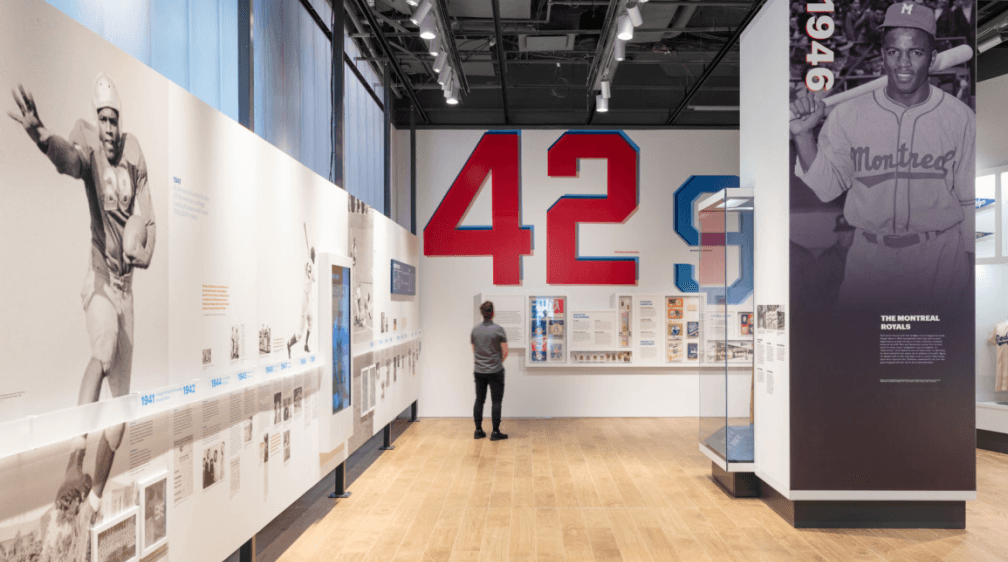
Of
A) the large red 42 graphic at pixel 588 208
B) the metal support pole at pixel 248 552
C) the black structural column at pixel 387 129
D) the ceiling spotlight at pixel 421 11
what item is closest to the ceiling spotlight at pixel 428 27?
the ceiling spotlight at pixel 421 11

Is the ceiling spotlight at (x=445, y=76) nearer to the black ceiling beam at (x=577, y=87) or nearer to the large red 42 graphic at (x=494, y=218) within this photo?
the black ceiling beam at (x=577, y=87)

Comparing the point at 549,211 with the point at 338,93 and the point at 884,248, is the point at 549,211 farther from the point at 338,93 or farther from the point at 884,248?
the point at 884,248

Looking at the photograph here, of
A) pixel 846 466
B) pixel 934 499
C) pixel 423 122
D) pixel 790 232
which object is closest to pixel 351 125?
pixel 423 122

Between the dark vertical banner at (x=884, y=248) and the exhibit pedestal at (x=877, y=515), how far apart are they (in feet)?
0.49

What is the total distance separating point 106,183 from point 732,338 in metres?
4.60

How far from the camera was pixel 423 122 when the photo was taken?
9.72m

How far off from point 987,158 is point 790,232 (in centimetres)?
479

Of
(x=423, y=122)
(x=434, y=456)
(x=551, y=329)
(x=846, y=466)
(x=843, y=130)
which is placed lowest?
(x=434, y=456)

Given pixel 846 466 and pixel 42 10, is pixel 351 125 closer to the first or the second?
pixel 42 10

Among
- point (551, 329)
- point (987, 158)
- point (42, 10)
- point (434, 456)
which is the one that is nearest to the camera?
point (42, 10)

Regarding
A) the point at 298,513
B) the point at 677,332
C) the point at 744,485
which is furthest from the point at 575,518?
the point at 677,332

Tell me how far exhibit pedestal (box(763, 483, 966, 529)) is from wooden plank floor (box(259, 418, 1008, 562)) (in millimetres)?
86

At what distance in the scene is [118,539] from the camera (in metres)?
2.40

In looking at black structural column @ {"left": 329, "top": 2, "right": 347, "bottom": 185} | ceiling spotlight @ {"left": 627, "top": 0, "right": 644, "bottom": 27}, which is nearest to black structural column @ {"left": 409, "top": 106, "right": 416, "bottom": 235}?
black structural column @ {"left": 329, "top": 2, "right": 347, "bottom": 185}
